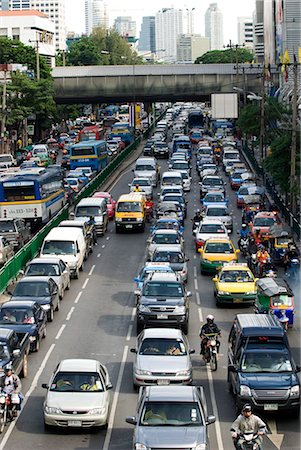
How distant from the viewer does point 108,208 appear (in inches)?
2457

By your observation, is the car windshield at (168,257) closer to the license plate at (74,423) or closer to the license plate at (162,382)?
the license plate at (162,382)

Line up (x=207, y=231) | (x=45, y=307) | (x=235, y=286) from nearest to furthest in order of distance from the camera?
(x=45, y=307) → (x=235, y=286) → (x=207, y=231)

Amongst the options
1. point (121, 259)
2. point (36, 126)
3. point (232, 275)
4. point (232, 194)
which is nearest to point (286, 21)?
point (36, 126)

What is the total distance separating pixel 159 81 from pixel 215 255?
3310 inches

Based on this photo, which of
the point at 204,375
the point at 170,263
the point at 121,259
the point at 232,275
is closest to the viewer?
the point at 204,375

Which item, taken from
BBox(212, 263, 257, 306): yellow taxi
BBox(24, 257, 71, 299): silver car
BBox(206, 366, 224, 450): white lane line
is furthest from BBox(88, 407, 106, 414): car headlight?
BBox(24, 257, 71, 299): silver car

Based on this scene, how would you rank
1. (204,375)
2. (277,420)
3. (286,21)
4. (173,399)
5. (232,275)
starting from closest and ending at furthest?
1. (173,399)
2. (277,420)
3. (204,375)
4. (232,275)
5. (286,21)

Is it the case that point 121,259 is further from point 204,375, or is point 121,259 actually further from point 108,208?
point 204,375

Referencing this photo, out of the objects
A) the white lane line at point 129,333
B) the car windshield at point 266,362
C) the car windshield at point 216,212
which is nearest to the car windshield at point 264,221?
the car windshield at point 216,212

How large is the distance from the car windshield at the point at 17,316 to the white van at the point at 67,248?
12.0 metres

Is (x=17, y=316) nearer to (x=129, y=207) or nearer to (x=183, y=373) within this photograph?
(x=183, y=373)

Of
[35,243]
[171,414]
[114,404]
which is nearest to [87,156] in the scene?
[35,243]

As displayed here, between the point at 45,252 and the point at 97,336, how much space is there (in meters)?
10.7

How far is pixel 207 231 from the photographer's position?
165 ft
